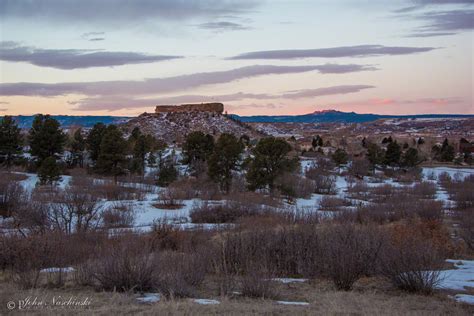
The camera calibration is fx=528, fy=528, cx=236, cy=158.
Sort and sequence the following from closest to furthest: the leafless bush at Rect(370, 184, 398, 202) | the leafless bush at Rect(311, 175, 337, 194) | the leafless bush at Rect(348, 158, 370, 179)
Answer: the leafless bush at Rect(370, 184, 398, 202) < the leafless bush at Rect(311, 175, 337, 194) < the leafless bush at Rect(348, 158, 370, 179)

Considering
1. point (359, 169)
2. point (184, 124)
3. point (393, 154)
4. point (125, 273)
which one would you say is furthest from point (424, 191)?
point (184, 124)

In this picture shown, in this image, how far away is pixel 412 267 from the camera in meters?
10.5

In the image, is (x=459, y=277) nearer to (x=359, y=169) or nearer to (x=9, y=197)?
(x=9, y=197)

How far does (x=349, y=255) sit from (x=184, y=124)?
318ft

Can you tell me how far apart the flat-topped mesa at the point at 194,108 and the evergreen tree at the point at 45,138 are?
73085 mm

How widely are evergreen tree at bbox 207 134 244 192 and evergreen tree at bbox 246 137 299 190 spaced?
6.54ft

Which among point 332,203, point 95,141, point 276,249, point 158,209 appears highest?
point 95,141

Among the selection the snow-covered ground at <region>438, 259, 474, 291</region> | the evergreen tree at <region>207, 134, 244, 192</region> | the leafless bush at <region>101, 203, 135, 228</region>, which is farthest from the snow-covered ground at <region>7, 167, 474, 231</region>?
the snow-covered ground at <region>438, 259, 474, 291</region>

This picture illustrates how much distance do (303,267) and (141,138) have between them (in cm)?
4241

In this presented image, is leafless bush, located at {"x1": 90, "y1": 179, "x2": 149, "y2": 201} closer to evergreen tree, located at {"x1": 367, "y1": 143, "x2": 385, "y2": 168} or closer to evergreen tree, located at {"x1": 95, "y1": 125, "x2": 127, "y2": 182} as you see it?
evergreen tree, located at {"x1": 95, "y1": 125, "x2": 127, "y2": 182}

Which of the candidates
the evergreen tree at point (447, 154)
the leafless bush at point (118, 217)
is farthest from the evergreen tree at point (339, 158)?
the leafless bush at point (118, 217)

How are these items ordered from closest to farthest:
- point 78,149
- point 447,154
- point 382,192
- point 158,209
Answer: point 158,209 → point 382,192 → point 78,149 → point 447,154

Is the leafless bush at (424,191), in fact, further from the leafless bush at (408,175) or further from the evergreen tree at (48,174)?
the evergreen tree at (48,174)

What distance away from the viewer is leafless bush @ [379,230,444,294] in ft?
34.1
